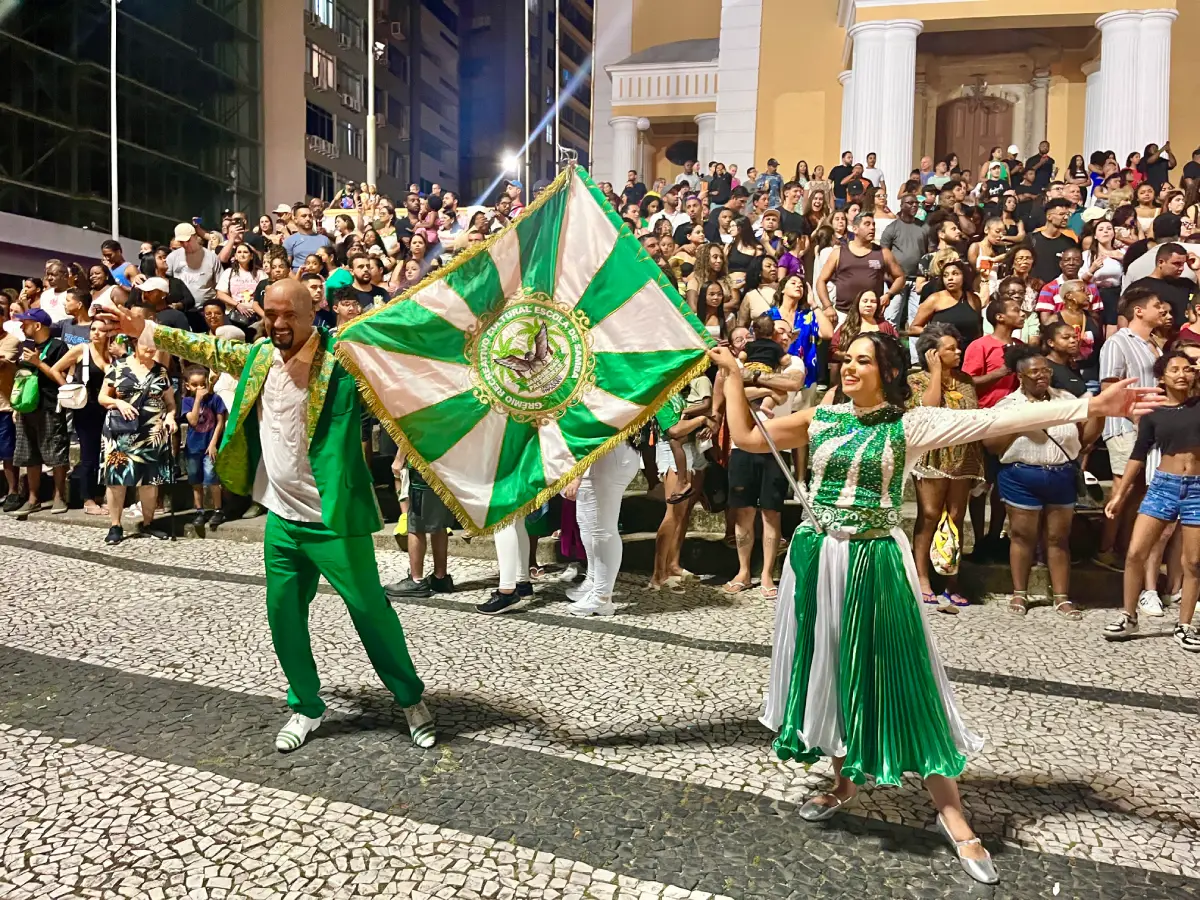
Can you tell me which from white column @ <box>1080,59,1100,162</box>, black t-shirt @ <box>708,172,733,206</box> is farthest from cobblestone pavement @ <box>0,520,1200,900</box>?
white column @ <box>1080,59,1100,162</box>

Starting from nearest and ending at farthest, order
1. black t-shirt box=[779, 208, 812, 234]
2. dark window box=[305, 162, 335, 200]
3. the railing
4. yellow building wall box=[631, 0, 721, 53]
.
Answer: black t-shirt box=[779, 208, 812, 234] < the railing < yellow building wall box=[631, 0, 721, 53] < dark window box=[305, 162, 335, 200]

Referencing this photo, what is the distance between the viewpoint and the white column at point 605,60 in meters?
28.4

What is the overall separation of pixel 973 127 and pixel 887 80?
181 inches

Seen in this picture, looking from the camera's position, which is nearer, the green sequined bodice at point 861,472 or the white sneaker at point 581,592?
the green sequined bodice at point 861,472

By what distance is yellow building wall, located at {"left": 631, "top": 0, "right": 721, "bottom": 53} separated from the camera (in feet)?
96.1

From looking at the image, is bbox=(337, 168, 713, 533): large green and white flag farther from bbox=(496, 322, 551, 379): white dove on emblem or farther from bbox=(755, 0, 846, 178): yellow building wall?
bbox=(755, 0, 846, 178): yellow building wall

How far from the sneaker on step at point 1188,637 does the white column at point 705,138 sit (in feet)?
72.4

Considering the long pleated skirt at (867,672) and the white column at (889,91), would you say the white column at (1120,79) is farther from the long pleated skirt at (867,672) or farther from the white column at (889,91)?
the long pleated skirt at (867,672)

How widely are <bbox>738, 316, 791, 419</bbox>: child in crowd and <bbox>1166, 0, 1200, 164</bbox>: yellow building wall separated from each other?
19892 millimetres

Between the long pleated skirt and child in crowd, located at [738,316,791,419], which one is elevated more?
child in crowd, located at [738,316,791,419]

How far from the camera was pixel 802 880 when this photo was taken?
292cm

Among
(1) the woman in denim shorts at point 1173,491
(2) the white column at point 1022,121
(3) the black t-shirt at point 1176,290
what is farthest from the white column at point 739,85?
(1) the woman in denim shorts at point 1173,491

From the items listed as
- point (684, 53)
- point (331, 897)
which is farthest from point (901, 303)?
point (684, 53)

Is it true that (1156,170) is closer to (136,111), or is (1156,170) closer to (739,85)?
(739,85)
